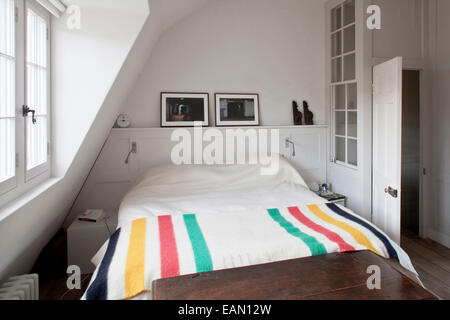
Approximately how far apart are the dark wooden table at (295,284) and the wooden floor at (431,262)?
4.99ft

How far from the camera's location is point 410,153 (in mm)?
3986

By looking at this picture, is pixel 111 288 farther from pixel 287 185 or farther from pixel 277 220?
pixel 287 185

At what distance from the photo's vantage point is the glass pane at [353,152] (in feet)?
11.2

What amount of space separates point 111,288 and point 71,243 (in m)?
1.41

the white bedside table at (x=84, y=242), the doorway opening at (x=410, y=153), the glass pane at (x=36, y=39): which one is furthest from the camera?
the doorway opening at (x=410, y=153)

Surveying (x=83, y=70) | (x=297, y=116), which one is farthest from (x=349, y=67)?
(x=83, y=70)

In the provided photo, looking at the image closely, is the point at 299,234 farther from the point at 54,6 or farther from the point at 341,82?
the point at 341,82

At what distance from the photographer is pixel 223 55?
3.53 meters

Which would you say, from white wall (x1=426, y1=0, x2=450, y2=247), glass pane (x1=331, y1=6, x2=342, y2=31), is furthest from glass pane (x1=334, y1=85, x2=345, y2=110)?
white wall (x1=426, y1=0, x2=450, y2=247)

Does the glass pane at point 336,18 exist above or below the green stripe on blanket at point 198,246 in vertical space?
above

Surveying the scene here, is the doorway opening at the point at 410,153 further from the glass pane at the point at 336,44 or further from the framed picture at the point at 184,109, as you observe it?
the framed picture at the point at 184,109

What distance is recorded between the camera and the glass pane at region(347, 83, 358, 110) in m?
3.38

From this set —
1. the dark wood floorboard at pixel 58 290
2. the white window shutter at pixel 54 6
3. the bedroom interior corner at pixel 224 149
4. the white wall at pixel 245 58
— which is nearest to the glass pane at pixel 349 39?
the bedroom interior corner at pixel 224 149

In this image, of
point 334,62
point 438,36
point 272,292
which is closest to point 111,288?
point 272,292
